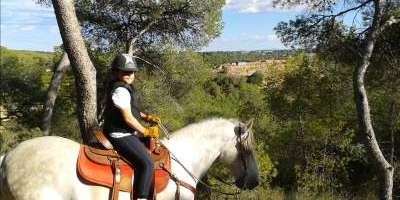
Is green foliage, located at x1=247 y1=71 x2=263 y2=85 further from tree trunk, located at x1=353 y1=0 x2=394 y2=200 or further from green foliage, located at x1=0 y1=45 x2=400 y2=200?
tree trunk, located at x1=353 y1=0 x2=394 y2=200

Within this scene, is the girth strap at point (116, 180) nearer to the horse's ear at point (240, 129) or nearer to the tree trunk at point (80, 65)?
Result: the horse's ear at point (240, 129)

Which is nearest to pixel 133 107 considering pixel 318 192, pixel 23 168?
pixel 23 168

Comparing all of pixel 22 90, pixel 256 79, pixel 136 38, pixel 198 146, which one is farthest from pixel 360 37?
pixel 256 79

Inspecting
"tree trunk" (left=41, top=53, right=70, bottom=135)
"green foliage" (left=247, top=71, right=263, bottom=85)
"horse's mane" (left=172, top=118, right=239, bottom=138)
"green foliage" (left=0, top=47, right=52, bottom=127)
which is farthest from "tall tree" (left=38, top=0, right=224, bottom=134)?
"green foliage" (left=247, top=71, right=263, bottom=85)

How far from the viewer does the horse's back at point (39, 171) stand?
451cm

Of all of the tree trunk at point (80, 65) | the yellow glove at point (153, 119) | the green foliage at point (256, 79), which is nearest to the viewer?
the yellow glove at point (153, 119)

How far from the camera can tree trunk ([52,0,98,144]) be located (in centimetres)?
681

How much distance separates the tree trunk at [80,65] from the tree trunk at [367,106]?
7.39 metres

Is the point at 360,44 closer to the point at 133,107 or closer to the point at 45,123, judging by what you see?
the point at 45,123

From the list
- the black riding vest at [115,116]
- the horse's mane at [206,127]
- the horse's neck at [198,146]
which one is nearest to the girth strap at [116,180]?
the black riding vest at [115,116]

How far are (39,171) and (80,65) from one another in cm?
252

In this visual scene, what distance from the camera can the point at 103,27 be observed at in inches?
600

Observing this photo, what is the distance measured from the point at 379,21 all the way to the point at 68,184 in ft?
32.7

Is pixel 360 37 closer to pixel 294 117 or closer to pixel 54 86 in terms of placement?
pixel 54 86
